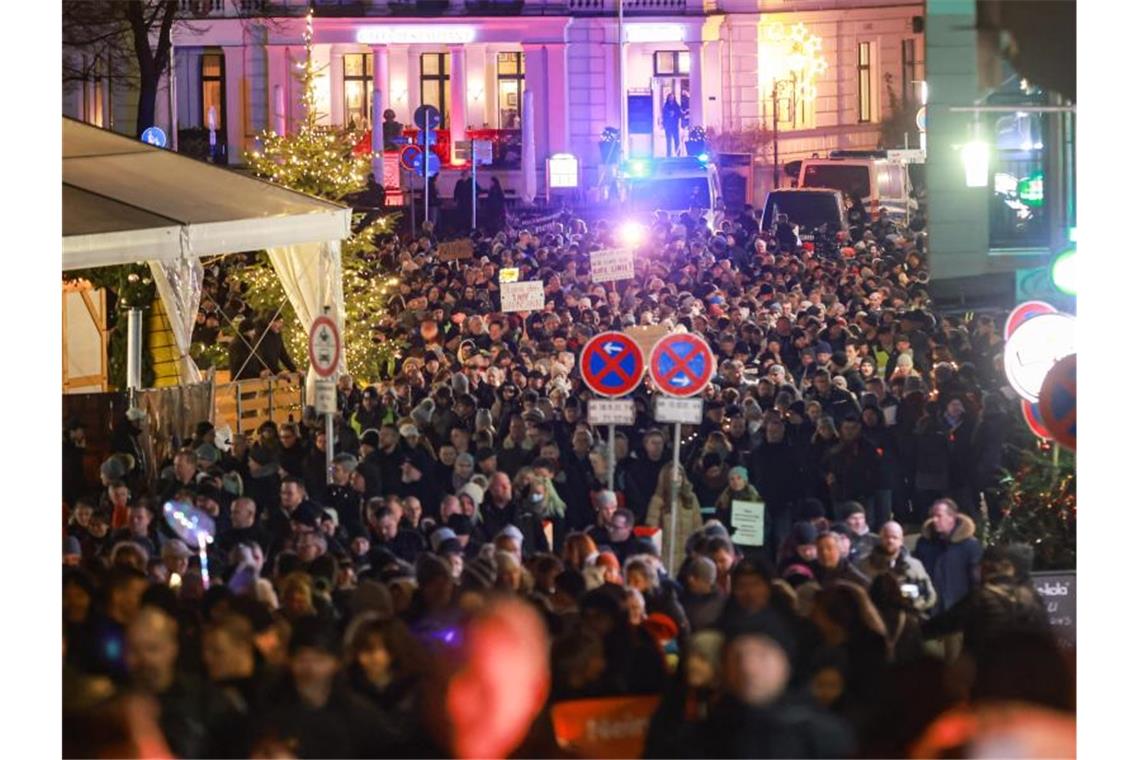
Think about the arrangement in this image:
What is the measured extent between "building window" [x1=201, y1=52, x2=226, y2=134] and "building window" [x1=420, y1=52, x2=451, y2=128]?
469 cm

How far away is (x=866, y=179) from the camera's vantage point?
32.7 metres

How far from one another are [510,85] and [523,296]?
2489 centimetres

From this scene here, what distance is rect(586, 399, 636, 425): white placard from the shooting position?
14.2 meters

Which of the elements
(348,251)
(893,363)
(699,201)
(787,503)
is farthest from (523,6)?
(787,503)

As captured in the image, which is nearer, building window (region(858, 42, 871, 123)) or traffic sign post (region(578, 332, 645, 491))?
traffic sign post (region(578, 332, 645, 491))

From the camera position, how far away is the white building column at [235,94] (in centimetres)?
4225

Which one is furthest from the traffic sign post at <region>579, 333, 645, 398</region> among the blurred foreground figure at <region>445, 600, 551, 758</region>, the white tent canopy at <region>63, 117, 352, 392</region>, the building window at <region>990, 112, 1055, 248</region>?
the blurred foreground figure at <region>445, 600, 551, 758</region>

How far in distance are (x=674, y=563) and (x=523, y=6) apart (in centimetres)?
3188

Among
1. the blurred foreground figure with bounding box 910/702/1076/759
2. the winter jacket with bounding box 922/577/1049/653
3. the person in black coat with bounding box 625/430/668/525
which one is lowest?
the blurred foreground figure with bounding box 910/702/1076/759

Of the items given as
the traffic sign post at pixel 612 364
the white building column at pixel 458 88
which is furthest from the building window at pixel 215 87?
the traffic sign post at pixel 612 364

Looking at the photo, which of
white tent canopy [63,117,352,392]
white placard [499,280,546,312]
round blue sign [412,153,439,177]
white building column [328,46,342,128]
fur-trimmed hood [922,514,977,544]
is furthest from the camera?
white building column [328,46,342,128]

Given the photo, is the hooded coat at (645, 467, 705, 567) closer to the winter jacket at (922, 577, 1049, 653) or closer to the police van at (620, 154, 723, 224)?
the winter jacket at (922, 577, 1049, 653)

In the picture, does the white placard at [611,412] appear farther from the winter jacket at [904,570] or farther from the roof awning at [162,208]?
the winter jacket at [904,570]

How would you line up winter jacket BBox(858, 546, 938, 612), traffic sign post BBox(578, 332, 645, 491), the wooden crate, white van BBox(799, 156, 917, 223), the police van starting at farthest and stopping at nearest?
white van BBox(799, 156, 917, 223) → the police van → the wooden crate → traffic sign post BBox(578, 332, 645, 491) → winter jacket BBox(858, 546, 938, 612)
